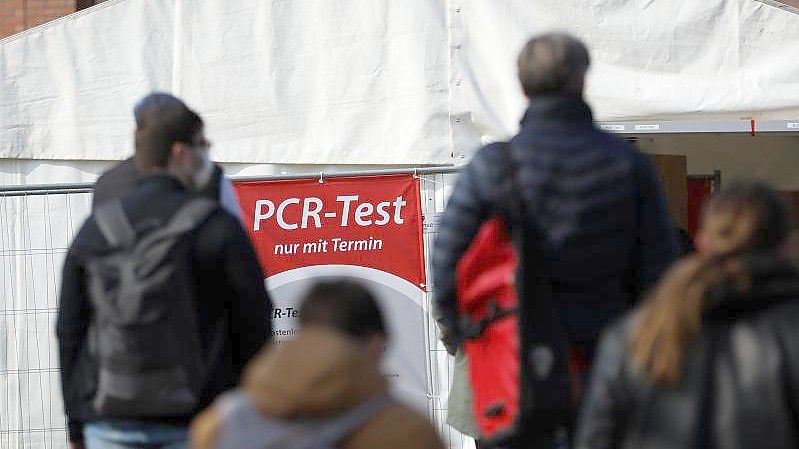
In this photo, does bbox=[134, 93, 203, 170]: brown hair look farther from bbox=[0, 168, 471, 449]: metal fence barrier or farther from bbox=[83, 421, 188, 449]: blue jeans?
bbox=[0, 168, 471, 449]: metal fence barrier

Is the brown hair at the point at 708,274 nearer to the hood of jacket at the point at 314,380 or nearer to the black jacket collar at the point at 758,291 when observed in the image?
the black jacket collar at the point at 758,291

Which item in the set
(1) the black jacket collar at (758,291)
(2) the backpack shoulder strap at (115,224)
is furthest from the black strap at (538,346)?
(2) the backpack shoulder strap at (115,224)

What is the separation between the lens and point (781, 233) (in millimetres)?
3125

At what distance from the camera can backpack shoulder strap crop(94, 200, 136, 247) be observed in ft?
13.3

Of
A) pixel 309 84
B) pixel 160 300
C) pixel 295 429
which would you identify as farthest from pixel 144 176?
pixel 309 84

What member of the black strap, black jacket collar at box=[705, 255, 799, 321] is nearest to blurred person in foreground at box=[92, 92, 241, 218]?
the black strap

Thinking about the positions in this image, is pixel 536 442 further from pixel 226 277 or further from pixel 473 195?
pixel 226 277

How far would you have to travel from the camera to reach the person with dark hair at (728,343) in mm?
3057

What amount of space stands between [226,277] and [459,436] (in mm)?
4628

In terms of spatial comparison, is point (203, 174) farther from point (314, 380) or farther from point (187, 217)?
point (314, 380)

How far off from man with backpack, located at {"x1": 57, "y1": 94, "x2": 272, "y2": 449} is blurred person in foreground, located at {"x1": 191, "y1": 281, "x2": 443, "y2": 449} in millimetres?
1146

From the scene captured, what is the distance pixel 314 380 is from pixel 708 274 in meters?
0.96

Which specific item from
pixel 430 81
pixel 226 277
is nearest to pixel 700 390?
pixel 226 277

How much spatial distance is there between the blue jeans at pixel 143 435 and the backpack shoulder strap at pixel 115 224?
1.79 ft
